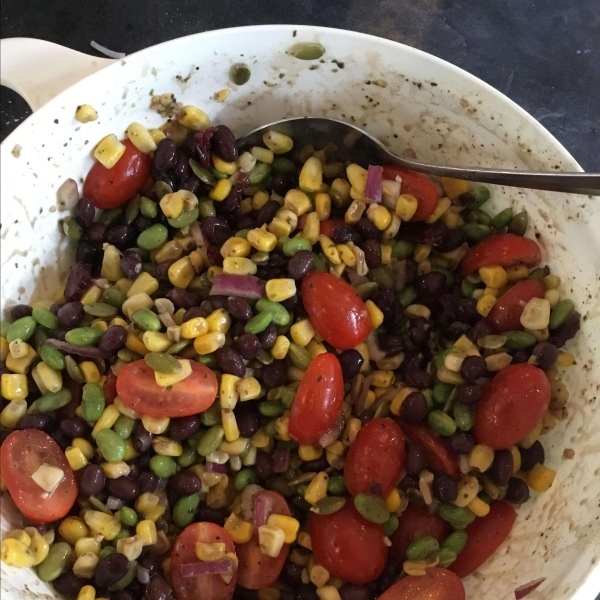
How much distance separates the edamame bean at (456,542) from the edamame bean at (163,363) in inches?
22.1

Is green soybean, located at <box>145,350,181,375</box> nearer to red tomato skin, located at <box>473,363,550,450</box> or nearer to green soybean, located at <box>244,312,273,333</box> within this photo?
green soybean, located at <box>244,312,273,333</box>

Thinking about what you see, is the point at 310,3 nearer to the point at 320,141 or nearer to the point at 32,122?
the point at 320,141

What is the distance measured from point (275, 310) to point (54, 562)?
21.6 inches

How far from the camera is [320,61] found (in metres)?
1.16

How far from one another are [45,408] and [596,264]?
3.26ft

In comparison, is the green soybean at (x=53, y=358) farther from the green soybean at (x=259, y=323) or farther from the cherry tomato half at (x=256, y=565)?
the cherry tomato half at (x=256, y=565)

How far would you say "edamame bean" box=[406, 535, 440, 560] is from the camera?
1.07m

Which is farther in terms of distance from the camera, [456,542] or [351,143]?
[351,143]

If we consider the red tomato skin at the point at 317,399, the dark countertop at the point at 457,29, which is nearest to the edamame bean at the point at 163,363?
the red tomato skin at the point at 317,399

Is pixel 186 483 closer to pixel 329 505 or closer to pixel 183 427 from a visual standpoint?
pixel 183 427

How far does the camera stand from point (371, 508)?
41.6 inches

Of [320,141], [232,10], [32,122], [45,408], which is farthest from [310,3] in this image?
[45,408]

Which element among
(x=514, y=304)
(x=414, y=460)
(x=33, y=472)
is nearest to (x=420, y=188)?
(x=514, y=304)

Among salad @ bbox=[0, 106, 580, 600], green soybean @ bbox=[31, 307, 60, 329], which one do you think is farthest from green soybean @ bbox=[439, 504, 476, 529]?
green soybean @ bbox=[31, 307, 60, 329]
